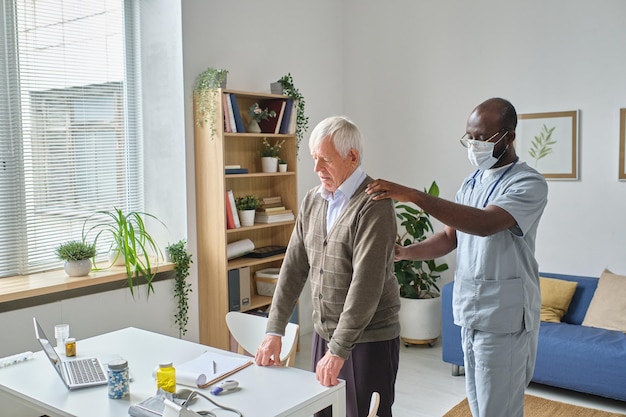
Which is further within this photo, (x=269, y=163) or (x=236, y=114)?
(x=269, y=163)

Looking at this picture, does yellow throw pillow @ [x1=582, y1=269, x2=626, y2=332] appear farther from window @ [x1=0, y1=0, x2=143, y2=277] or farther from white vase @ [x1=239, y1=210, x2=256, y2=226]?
window @ [x1=0, y1=0, x2=143, y2=277]

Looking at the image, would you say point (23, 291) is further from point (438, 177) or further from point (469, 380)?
point (438, 177)

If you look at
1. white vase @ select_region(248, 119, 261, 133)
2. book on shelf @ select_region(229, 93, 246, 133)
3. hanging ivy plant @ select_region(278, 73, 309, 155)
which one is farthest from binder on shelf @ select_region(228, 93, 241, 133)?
hanging ivy plant @ select_region(278, 73, 309, 155)

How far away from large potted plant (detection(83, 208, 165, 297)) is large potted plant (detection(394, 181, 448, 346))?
5.96ft

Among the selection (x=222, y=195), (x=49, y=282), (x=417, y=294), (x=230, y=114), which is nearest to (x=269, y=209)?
(x=222, y=195)

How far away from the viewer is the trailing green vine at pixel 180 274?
4047 millimetres

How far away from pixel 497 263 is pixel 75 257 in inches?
95.7

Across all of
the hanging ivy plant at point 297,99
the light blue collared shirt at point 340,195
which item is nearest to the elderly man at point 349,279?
the light blue collared shirt at point 340,195

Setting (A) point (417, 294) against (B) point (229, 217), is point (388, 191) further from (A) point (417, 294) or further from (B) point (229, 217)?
(A) point (417, 294)

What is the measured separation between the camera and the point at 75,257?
360 cm

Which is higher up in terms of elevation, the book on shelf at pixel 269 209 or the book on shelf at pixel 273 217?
the book on shelf at pixel 269 209

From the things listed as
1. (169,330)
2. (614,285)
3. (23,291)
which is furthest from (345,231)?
(614,285)

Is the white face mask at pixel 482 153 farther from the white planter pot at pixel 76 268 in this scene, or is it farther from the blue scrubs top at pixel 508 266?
the white planter pot at pixel 76 268

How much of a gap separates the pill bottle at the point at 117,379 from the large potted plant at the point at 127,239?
5.46ft
